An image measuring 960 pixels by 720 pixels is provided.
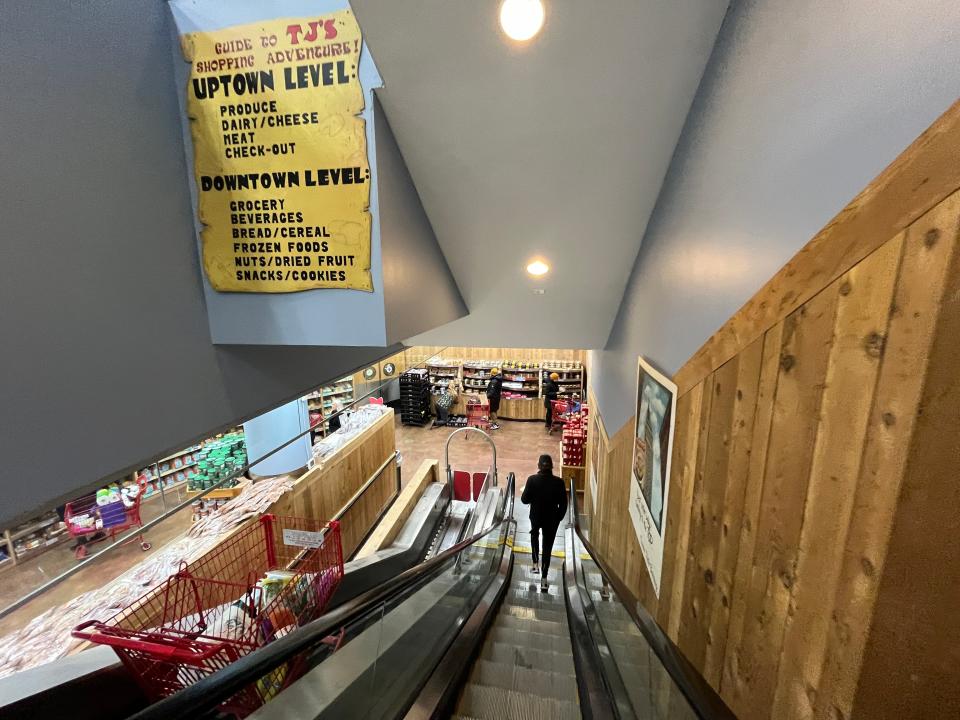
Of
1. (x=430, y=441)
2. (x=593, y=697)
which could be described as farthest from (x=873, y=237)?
(x=430, y=441)

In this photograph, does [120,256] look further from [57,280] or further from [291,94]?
[291,94]

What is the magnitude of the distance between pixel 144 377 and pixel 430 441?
9.62 meters

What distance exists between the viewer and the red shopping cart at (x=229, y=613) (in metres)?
1.96

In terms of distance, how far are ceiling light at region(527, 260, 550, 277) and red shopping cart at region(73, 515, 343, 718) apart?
2616 mm

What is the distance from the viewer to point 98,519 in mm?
4266

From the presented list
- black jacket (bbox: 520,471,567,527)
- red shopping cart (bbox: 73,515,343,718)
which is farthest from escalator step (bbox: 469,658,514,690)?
black jacket (bbox: 520,471,567,527)

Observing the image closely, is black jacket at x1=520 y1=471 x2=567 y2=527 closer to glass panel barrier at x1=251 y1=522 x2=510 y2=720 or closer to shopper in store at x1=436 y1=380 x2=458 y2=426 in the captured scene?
glass panel barrier at x1=251 y1=522 x2=510 y2=720

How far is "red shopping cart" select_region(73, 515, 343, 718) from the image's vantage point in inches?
77.0

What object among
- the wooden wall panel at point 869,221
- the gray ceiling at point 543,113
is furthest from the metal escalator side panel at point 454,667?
the gray ceiling at point 543,113

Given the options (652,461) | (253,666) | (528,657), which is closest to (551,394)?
(528,657)

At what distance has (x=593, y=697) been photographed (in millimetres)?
2121

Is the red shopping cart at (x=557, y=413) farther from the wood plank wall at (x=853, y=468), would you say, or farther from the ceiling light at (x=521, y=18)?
the ceiling light at (x=521, y=18)

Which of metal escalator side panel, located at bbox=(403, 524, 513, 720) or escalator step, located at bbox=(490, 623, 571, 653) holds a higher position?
metal escalator side panel, located at bbox=(403, 524, 513, 720)

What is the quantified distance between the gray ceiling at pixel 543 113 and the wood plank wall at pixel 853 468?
41.8 inches
